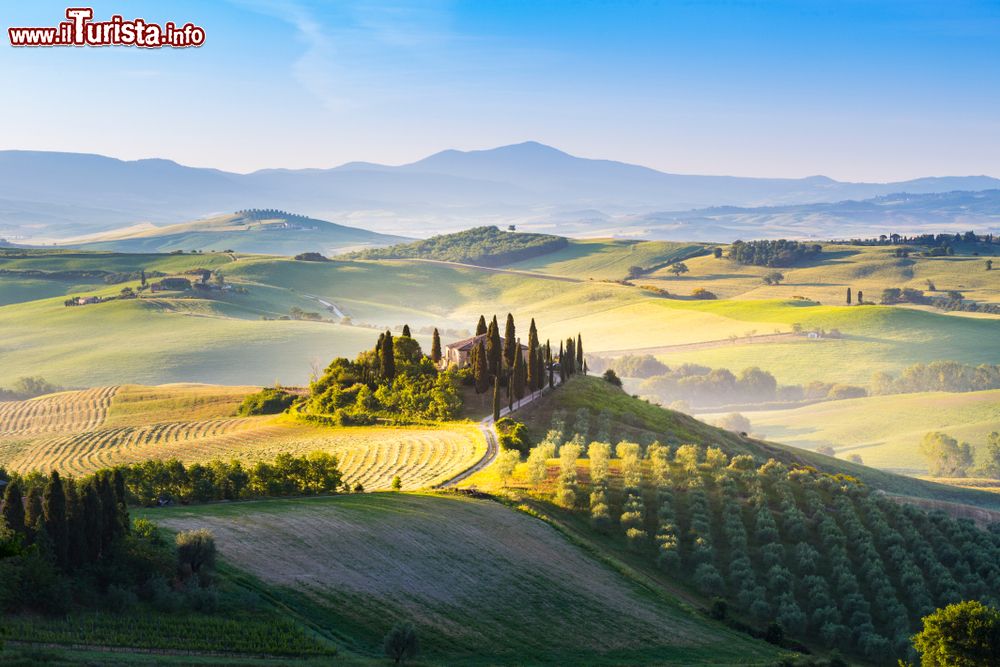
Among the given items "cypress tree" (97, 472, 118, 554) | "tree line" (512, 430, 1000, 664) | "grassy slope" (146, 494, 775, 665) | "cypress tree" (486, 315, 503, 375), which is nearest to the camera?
"cypress tree" (97, 472, 118, 554)

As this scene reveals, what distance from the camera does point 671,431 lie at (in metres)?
83.2

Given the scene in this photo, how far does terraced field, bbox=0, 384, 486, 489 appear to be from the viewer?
68.2 m

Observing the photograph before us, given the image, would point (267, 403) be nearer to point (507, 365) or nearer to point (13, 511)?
point (507, 365)

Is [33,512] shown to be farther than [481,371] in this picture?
No

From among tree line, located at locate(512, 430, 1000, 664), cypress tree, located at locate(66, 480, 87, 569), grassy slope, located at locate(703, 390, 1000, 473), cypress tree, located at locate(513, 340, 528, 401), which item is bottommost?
grassy slope, located at locate(703, 390, 1000, 473)

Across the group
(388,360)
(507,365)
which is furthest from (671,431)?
(388,360)

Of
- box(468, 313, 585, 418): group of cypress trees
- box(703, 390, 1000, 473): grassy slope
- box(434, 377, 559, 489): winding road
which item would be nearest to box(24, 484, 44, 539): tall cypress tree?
box(434, 377, 559, 489): winding road

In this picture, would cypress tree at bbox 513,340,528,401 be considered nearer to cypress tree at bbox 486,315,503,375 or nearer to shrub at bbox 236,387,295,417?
cypress tree at bbox 486,315,503,375

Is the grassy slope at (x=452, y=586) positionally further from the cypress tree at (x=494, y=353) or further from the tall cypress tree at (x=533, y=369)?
the tall cypress tree at (x=533, y=369)

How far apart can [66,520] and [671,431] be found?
61.6m

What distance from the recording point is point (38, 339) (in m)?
170

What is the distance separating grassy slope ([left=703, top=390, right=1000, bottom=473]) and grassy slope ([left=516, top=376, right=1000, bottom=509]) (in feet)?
109

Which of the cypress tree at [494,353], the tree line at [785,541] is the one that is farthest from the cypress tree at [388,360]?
the tree line at [785,541]

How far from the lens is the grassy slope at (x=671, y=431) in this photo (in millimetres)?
80062
